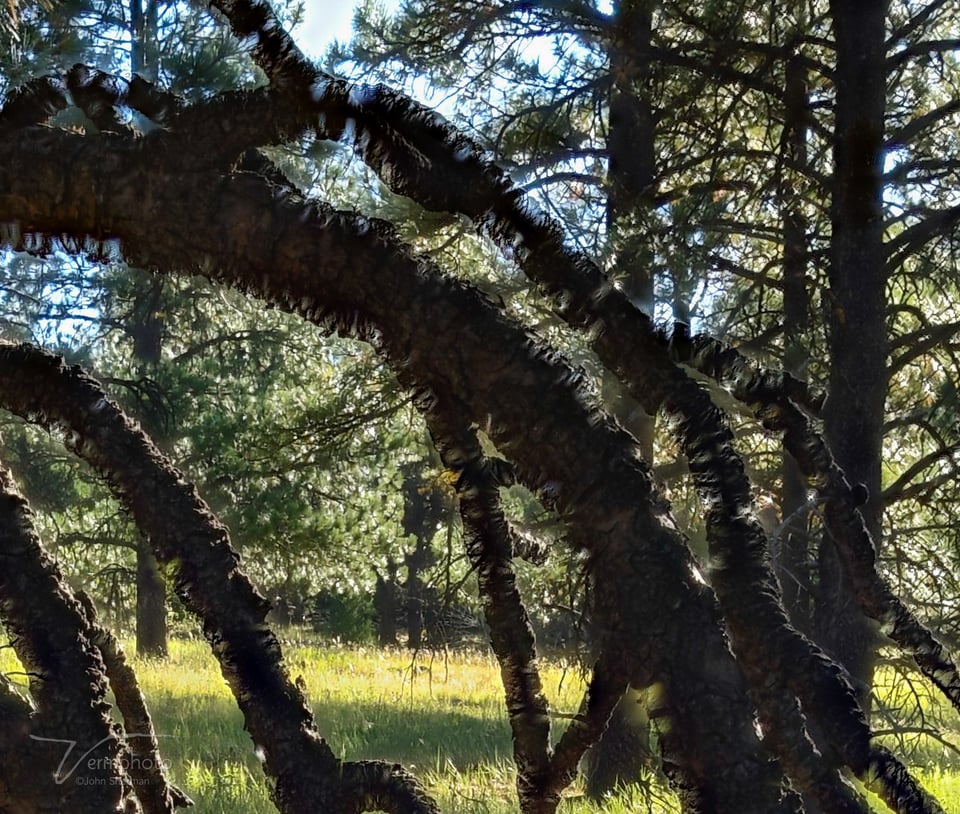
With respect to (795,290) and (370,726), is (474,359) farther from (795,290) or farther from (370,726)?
(370,726)

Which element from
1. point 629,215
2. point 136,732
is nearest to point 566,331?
point 629,215

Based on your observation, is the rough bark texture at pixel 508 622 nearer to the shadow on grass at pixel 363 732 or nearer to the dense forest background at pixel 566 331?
the dense forest background at pixel 566 331

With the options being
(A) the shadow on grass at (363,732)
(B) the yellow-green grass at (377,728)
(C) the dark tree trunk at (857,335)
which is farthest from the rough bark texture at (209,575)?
(A) the shadow on grass at (363,732)

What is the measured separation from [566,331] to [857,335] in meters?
2.22

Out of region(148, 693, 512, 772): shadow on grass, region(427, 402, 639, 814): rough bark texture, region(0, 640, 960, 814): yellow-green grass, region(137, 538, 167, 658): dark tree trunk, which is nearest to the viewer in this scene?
region(427, 402, 639, 814): rough bark texture

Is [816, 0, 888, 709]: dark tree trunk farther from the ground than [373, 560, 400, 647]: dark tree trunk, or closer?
farther from the ground

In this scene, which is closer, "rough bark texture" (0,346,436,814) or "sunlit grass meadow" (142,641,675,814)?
"rough bark texture" (0,346,436,814)

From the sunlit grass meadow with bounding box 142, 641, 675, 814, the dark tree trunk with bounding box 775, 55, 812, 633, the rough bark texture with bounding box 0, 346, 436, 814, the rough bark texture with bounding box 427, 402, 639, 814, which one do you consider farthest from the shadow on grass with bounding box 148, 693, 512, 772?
the rough bark texture with bounding box 427, 402, 639, 814

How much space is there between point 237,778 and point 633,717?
2.77 meters

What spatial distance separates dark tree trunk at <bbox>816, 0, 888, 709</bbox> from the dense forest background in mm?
19

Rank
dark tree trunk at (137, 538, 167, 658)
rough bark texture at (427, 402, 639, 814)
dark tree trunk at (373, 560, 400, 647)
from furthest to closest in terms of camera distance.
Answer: dark tree trunk at (373, 560, 400, 647)
dark tree trunk at (137, 538, 167, 658)
rough bark texture at (427, 402, 639, 814)

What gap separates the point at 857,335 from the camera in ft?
22.3

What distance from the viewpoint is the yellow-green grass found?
25.4ft

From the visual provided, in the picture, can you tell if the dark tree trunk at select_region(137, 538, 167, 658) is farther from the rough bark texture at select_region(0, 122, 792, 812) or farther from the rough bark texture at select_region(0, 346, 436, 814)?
the rough bark texture at select_region(0, 122, 792, 812)
